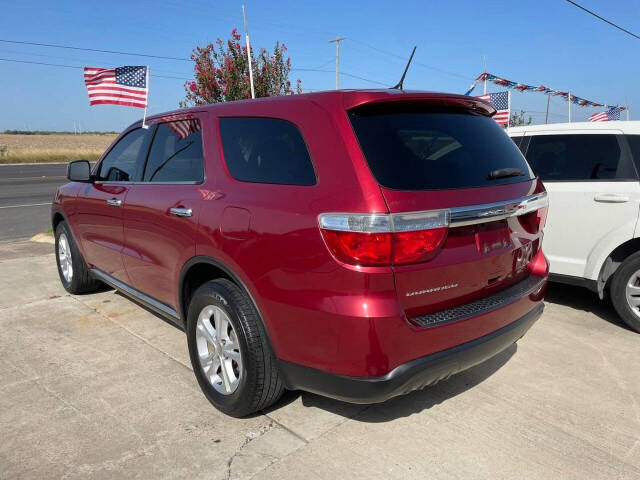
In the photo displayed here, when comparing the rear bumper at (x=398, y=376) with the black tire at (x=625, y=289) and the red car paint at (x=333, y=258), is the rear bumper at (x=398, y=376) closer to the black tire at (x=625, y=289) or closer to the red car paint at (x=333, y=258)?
the red car paint at (x=333, y=258)

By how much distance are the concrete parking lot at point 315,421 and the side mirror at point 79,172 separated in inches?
53.9

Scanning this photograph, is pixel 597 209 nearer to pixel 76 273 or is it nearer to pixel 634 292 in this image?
pixel 634 292

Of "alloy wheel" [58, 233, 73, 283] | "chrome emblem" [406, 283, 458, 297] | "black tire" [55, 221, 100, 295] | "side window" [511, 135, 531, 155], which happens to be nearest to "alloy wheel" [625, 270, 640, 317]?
"side window" [511, 135, 531, 155]

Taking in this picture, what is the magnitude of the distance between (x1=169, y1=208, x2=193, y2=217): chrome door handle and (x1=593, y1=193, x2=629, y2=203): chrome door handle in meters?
3.40

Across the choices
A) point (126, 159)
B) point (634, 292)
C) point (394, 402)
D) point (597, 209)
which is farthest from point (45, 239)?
point (634, 292)

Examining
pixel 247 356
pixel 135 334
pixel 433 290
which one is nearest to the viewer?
pixel 433 290

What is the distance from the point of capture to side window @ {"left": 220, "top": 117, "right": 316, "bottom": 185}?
7.96 feet

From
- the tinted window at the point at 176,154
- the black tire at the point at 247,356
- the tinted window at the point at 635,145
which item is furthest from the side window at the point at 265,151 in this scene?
the tinted window at the point at 635,145

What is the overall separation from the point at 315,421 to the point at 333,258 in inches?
45.3

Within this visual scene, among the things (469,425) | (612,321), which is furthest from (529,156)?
(469,425)

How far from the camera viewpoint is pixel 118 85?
6.61 m

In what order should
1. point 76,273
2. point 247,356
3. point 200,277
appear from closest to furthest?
point 247,356
point 200,277
point 76,273

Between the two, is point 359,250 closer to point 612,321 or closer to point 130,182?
point 130,182

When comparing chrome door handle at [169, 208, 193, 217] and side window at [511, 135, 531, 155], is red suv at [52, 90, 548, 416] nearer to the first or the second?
chrome door handle at [169, 208, 193, 217]
